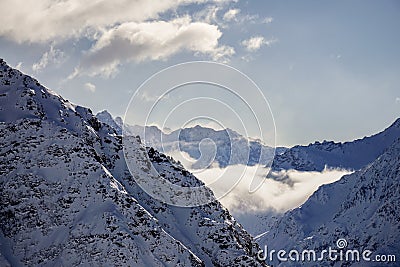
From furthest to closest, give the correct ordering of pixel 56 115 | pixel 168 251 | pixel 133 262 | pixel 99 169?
pixel 56 115, pixel 99 169, pixel 168 251, pixel 133 262

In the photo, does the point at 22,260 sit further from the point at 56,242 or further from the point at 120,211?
the point at 120,211

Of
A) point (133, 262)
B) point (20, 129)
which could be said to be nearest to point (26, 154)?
point (20, 129)

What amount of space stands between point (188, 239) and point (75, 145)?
158 feet

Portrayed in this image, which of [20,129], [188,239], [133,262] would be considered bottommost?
[133,262]

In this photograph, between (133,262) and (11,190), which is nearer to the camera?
(133,262)

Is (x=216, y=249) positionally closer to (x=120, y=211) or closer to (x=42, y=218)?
(x=120, y=211)

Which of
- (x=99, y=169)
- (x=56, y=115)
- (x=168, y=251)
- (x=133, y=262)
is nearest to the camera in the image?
(x=133, y=262)

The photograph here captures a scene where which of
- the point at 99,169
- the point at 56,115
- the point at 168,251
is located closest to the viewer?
the point at 168,251

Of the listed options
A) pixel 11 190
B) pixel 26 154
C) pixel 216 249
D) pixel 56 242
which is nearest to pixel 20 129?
pixel 26 154

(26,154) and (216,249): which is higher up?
(26,154)

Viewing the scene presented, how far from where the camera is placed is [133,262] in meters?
158

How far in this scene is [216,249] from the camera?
7781 inches

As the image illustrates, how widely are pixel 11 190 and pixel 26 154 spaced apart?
39.5 ft

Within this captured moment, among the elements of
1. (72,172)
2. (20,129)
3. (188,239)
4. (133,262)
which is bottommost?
(133,262)
